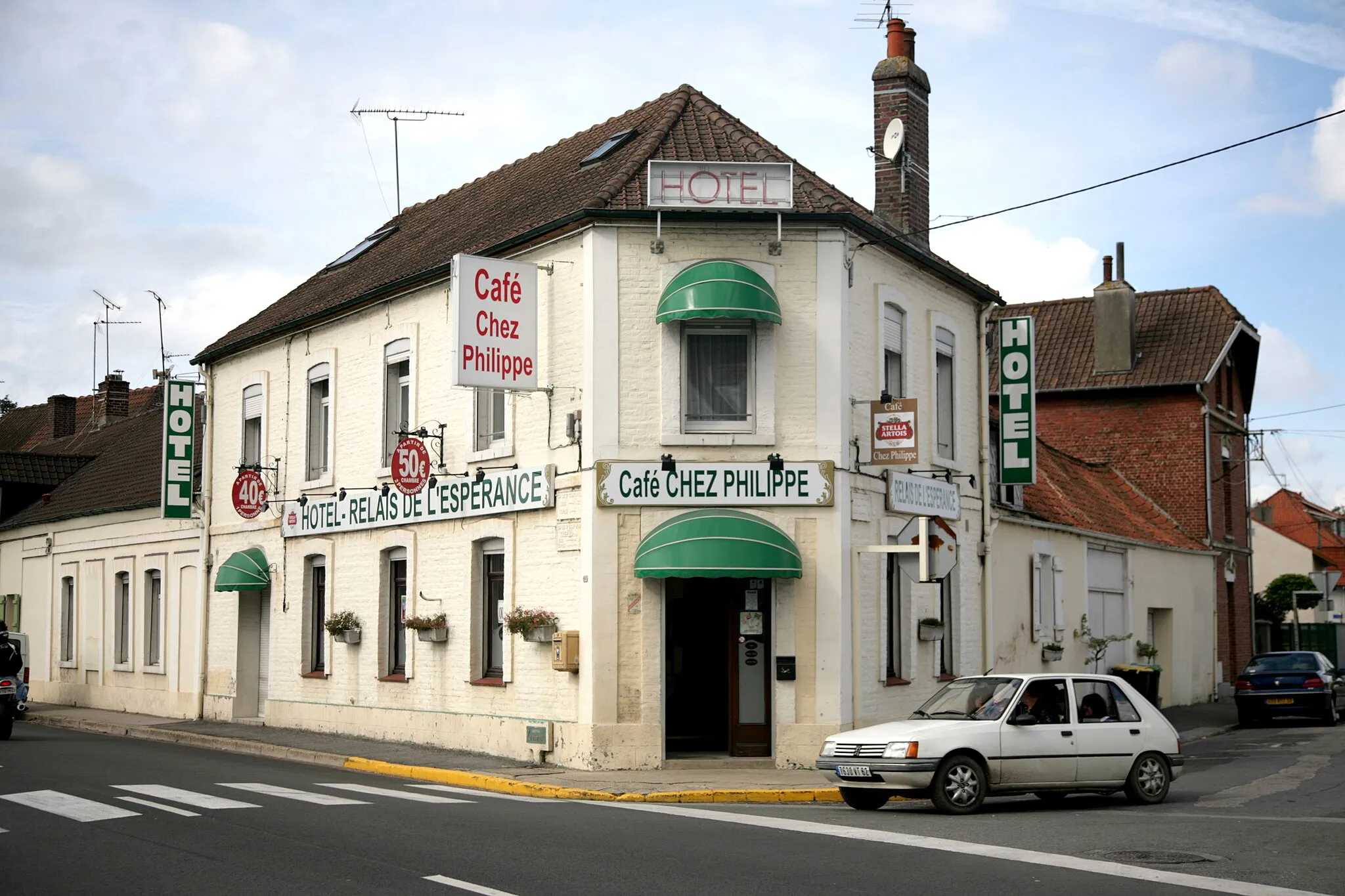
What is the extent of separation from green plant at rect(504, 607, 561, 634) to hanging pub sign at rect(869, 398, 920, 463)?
4634 mm

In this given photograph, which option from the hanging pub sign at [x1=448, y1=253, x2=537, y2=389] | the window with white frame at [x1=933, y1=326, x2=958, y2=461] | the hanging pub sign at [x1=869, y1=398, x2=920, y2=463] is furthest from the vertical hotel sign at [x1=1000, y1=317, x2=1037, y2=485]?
the hanging pub sign at [x1=448, y1=253, x2=537, y2=389]

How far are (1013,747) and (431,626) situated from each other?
9534 millimetres

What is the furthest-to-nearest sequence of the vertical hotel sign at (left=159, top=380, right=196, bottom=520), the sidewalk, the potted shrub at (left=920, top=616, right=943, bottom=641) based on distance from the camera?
the vertical hotel sign at (left=159, top=380, right=196, bottom=520) → the potted shrub at (left=920, top=616, right=943, bottom=641) → the sidewalk

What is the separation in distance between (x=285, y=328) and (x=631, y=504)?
9.89 metres

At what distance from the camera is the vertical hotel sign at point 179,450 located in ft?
86.9

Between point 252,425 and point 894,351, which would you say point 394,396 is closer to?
point 252,425

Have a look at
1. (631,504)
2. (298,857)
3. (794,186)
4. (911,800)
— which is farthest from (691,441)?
(298,857)

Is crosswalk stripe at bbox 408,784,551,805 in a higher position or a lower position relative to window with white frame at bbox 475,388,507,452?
lower

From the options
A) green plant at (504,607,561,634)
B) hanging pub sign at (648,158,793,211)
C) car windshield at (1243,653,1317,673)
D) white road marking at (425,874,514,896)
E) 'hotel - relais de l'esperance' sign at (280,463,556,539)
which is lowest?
white road marking at (425,874,514,896)

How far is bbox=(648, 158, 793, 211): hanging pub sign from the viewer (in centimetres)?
1730

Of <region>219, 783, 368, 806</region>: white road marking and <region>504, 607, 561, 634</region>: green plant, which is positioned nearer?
<region>219, 783, 368, 806</region>: white road marking

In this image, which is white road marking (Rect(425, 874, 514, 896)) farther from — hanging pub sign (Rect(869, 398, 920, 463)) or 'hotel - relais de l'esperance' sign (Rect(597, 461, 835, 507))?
hanging pub sign (Rect(869, 398, 920, 463))

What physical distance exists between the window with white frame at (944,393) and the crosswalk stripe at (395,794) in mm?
9458

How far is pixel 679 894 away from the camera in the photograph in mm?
8461
